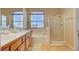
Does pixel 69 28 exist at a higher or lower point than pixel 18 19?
lower

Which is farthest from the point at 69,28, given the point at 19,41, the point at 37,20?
the point at 19,41

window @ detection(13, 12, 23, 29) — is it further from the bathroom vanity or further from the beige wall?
the beige wall

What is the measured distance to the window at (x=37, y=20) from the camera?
57.8 inches

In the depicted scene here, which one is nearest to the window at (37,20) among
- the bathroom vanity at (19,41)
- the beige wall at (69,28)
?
the bathroom vanity at (19,41)

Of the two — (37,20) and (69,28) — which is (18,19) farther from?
(69,28)

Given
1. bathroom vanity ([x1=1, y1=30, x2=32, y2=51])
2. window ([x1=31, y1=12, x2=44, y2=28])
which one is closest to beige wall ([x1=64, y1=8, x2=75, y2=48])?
window ([x1=31, y1=12, x2=44, y2=28])

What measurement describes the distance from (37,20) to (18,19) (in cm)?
24

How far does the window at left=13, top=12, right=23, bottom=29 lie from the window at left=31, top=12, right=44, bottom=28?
0.15 meters

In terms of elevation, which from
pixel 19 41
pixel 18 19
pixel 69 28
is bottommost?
pixel 19 41

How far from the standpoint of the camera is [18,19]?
143 cm

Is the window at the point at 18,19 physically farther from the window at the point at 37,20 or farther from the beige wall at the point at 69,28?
the beige wall at the point at 69,28

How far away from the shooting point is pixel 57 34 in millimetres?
1528

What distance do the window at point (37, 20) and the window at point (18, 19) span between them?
0.15 metres
